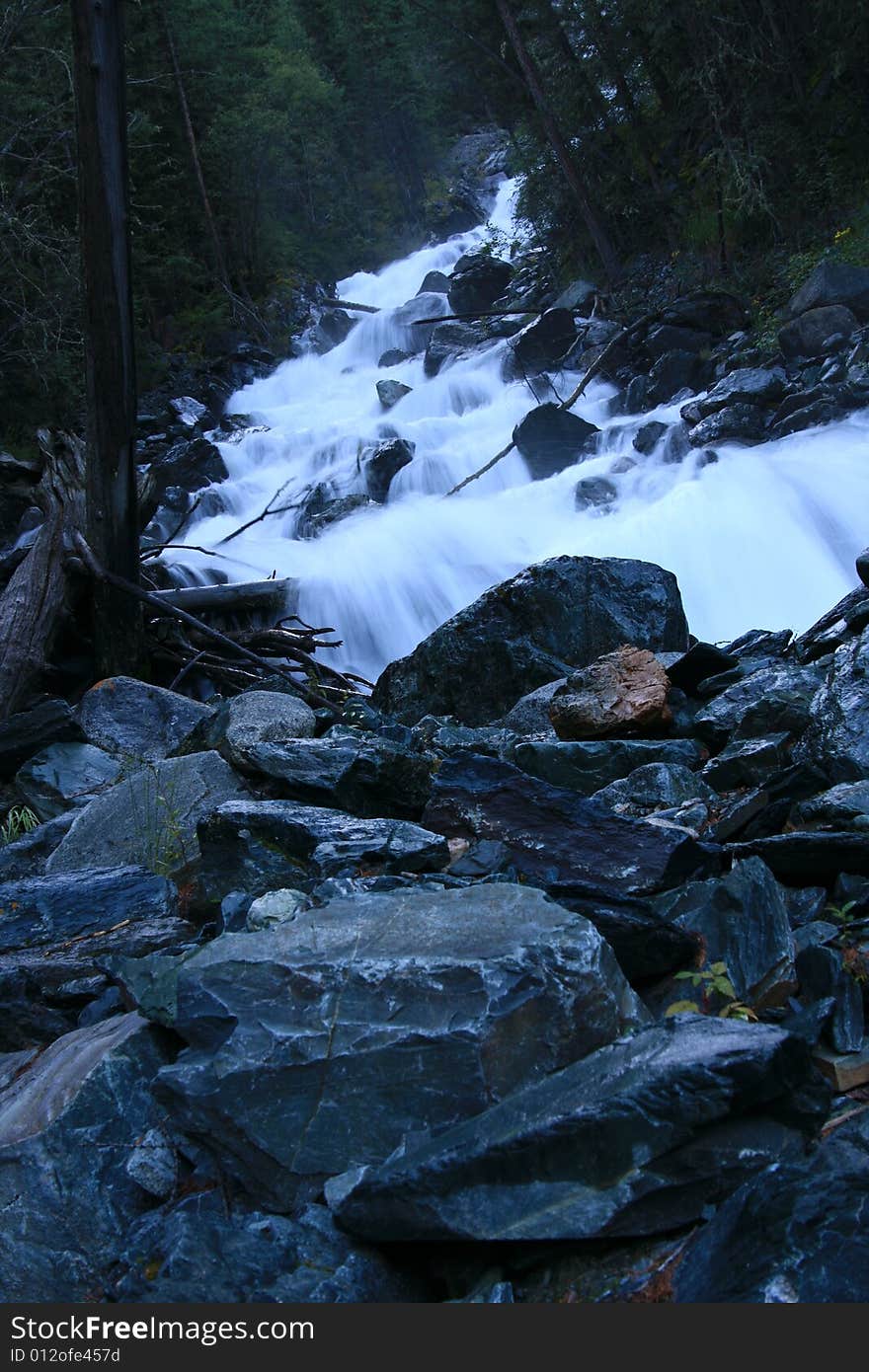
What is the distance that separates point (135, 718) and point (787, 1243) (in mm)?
5433

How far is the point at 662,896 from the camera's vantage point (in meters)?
2.94

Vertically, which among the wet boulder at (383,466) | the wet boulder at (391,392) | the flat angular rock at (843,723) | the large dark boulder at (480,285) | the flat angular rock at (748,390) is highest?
the large dark boulder at (480,285)

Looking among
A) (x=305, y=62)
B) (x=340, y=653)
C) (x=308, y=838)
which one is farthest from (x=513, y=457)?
(x=305, y=62)

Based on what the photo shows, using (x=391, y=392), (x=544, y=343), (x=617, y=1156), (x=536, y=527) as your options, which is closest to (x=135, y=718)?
(x=617, y=1156)

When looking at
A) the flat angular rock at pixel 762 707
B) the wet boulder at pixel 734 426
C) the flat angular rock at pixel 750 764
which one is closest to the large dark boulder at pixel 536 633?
the flat angular rock at pixel 762 707

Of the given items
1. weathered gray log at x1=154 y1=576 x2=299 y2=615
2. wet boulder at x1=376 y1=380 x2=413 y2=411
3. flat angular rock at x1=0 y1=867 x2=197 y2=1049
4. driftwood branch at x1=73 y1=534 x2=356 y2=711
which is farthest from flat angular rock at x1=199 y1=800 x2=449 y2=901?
wet boulder at x1=376 y1=380 x2=413 y2=411

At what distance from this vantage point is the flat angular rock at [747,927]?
249 cm

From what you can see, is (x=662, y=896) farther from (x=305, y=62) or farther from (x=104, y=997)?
(x=305, y=62)

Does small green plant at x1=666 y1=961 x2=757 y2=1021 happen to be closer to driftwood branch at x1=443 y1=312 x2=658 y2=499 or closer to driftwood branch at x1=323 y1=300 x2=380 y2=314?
driftwood branch at x1=443 y1=312 x2=658 y2=499

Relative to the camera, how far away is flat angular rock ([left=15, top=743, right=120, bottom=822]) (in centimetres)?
553

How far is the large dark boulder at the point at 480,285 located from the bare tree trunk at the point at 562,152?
3.21 m

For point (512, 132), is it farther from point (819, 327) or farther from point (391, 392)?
point (819, 327)

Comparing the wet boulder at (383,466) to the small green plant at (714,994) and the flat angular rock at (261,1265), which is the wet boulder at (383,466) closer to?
the small green plant at (714,994)

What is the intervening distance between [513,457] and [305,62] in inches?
974
